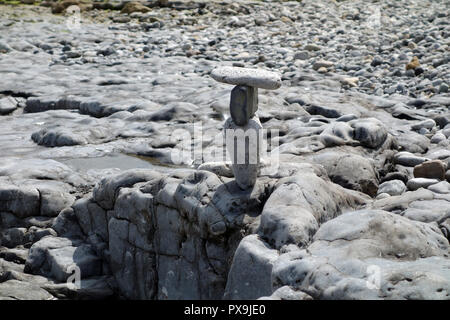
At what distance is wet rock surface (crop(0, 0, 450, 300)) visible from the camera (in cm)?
598

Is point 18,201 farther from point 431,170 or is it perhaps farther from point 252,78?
point 431,170

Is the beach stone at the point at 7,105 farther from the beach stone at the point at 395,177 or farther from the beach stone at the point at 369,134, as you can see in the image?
the beach stone at the point at 395,177

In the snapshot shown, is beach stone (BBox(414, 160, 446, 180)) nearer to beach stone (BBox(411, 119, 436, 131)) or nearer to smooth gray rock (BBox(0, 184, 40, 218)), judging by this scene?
beach stone (BBox(411, 119, 436, 131))

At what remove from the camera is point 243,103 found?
23.4 ft

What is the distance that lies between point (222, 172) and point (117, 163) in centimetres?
352

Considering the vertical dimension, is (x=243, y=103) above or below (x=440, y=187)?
above

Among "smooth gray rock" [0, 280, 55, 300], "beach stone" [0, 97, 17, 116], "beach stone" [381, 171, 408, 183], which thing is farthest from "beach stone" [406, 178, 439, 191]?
"beach stone" [0, 97, 17, 116]

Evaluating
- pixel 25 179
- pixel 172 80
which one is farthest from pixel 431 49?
pixel 25 179

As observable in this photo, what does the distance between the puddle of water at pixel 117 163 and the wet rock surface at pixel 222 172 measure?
1.8 inches

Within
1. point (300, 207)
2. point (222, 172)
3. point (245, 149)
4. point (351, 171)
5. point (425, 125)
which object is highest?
point (245, 149)

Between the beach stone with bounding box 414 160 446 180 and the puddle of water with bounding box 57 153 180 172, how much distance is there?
3.50 metres

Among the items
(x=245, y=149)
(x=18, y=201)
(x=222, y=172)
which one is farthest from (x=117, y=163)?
(x=245, y=149)

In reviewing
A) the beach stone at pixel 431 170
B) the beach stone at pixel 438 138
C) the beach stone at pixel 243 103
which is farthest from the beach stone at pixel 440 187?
the beach stone at pixel 438 138
